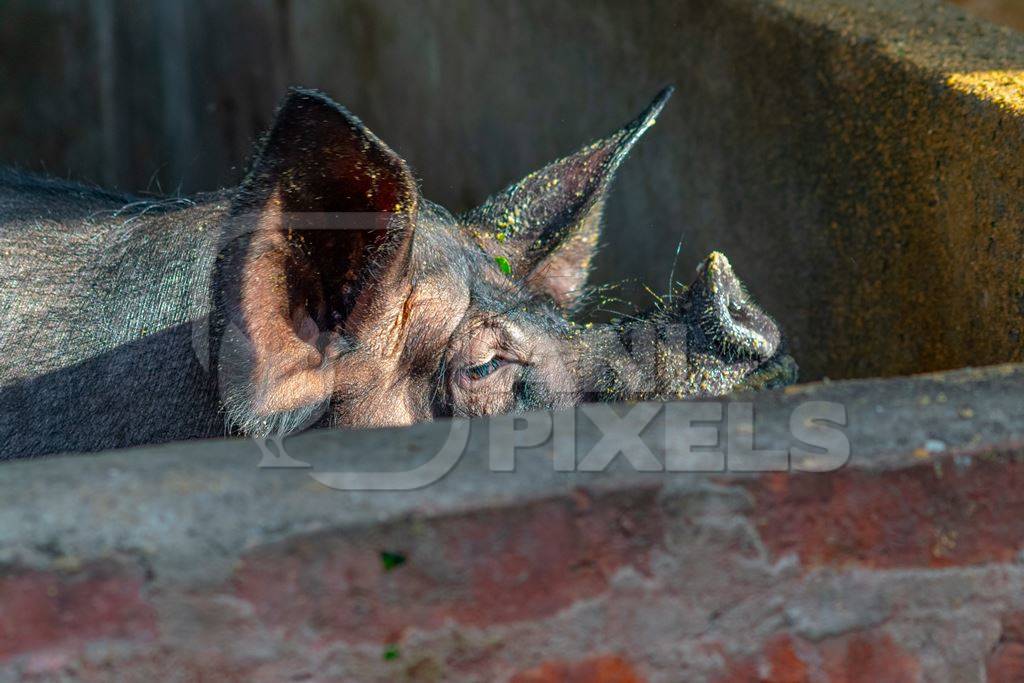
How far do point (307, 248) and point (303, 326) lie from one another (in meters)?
0.23

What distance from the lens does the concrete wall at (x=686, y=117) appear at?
370 centimetres

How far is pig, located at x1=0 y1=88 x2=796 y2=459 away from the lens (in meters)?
2.95

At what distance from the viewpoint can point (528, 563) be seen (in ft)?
6.54

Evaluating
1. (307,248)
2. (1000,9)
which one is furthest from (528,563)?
(1000,9)

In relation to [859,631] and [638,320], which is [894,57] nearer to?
[638,320]

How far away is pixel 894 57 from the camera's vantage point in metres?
3.97

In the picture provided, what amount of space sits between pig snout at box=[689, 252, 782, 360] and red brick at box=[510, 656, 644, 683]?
1422mm

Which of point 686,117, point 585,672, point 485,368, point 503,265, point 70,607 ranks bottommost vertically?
point 585,672

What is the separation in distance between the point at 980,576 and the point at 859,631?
23 centimetres

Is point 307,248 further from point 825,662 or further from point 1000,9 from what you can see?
point 1000,9

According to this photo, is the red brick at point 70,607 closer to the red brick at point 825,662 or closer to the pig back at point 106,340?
the red brick at point 825,662

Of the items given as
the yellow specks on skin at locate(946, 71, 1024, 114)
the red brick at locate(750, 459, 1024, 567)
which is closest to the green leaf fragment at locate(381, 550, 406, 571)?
the red brick at locate(750, 459, 1024, 567)

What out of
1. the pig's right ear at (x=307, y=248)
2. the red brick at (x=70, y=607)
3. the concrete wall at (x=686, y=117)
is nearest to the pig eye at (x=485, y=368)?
the pig's right ear at (x=307, y=248)

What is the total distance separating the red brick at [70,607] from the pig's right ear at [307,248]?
3.75 ft
